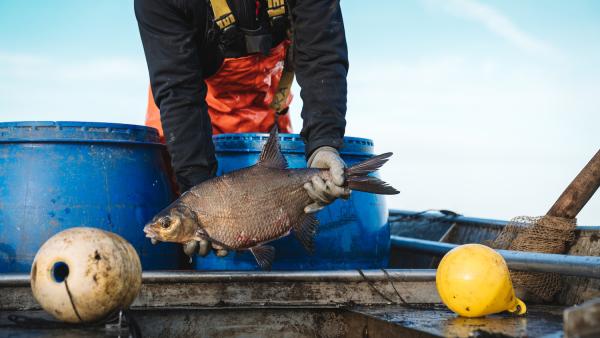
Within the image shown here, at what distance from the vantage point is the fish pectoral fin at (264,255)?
3257mm

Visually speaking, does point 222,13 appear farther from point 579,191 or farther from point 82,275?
point 579,191

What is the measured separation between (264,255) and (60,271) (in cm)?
112

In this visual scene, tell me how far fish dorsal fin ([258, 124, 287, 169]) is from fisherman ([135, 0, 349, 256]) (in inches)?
7.8

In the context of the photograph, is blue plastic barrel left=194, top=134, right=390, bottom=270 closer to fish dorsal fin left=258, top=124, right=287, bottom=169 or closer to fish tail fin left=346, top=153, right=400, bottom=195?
fish dorsal fin left=258, top=124, right=287, bottom=169

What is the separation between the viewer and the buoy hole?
7.76ft

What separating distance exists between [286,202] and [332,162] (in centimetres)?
30

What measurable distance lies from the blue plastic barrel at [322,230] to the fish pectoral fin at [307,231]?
0.39 metres

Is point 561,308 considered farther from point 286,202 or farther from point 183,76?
point 183,76

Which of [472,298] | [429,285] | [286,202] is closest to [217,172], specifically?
[286,202]

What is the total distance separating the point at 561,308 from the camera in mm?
3271

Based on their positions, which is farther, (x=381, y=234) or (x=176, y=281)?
(x=381, y=234)

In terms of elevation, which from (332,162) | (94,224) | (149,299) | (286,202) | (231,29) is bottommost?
(149,299)

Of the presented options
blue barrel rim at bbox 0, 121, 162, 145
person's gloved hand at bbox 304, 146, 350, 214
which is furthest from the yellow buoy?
blue barrel rim at bbox 0, 121, 162, 145

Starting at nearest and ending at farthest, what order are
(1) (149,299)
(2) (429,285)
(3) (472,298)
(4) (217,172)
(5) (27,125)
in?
(3) (472,298), (1) (149,299), (2) (429,285), (5) (27,125), (4) (217,172)
